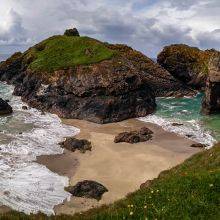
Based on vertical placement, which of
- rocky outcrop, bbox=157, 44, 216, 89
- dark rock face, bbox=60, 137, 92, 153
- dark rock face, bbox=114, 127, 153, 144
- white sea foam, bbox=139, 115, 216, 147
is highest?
rocky outcrop, bbox=157, 44, 216, 89

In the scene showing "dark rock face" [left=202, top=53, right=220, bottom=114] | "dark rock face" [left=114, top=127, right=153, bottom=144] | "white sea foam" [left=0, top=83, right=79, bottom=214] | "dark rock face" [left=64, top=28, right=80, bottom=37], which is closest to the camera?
"white sea foam" [left=0, top=83, right=79, bottom=214]

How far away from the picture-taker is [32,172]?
35.8 metres

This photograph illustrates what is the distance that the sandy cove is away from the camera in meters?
31.9

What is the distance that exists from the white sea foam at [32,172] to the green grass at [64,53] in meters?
20.2

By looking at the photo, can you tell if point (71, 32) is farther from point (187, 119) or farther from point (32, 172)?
point (32, 172)

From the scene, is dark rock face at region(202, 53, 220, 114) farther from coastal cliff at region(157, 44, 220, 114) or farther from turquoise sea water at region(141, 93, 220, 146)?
coastal cliff at region(157, 44, 220, 114)

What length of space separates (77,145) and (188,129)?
680 inches

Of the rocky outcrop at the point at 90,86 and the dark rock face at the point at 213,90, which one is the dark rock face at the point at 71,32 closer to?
the rocky outcrop at the point at 90,86

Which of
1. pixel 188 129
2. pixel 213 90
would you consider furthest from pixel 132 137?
pixel 213 90

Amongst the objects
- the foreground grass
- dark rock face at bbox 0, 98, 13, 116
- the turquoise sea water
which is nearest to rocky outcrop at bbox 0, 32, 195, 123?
the turquoise sea water

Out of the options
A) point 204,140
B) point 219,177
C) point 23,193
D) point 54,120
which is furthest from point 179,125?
point 219,177

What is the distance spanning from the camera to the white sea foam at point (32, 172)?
95.3 ft

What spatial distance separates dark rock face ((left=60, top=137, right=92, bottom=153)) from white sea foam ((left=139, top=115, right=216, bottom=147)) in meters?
12.9

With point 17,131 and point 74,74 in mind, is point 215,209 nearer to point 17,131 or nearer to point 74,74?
point 17,131
